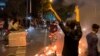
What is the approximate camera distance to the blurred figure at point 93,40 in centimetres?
618

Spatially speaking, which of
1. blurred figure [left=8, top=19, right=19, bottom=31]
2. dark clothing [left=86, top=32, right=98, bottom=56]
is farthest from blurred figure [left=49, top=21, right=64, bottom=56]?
blurred figure [left=8, top=19, right=19, bottom=31]

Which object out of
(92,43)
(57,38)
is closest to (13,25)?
(57,38)

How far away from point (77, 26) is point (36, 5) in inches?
329

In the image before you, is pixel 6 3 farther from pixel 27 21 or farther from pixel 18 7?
pixel 27 21

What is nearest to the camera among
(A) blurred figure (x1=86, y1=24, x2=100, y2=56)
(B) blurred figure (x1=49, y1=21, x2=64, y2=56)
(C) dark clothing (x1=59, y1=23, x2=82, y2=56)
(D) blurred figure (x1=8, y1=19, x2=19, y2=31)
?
(C) dark clothing (x1=59, y1=23, x2=82, y2=56)

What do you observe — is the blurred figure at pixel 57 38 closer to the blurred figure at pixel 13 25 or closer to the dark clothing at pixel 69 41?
the dark clothing at pixel 69 41

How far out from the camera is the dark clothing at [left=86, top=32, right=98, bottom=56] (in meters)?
6.20

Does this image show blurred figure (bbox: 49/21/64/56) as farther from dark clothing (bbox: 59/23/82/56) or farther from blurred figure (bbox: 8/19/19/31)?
blurred figure (bbox: 8/19/19/31)

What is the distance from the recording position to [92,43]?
20.7ft

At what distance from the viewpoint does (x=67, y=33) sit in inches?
227

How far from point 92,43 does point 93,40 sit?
89mm

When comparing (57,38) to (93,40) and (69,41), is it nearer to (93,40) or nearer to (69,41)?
(93,40)

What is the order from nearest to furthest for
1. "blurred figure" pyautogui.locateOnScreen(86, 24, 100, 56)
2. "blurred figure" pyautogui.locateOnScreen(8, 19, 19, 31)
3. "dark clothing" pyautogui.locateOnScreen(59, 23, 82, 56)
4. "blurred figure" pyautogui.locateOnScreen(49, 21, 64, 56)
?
1. "dark clothing" pyautogui.locateOnScreen(59, 23, 82, 56)
2. "blurred figure" pyautogui.locateOnScreen(86, 24, 100, 56)
3. "blurred figure" pyautogui.locateOnScreen(49, 21, 64, 56)
4. "blurred figure" pyautogui.locateOnScreen(8, 19, 19, 31)

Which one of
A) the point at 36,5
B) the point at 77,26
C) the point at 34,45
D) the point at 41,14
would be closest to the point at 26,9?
the point at 36,5
